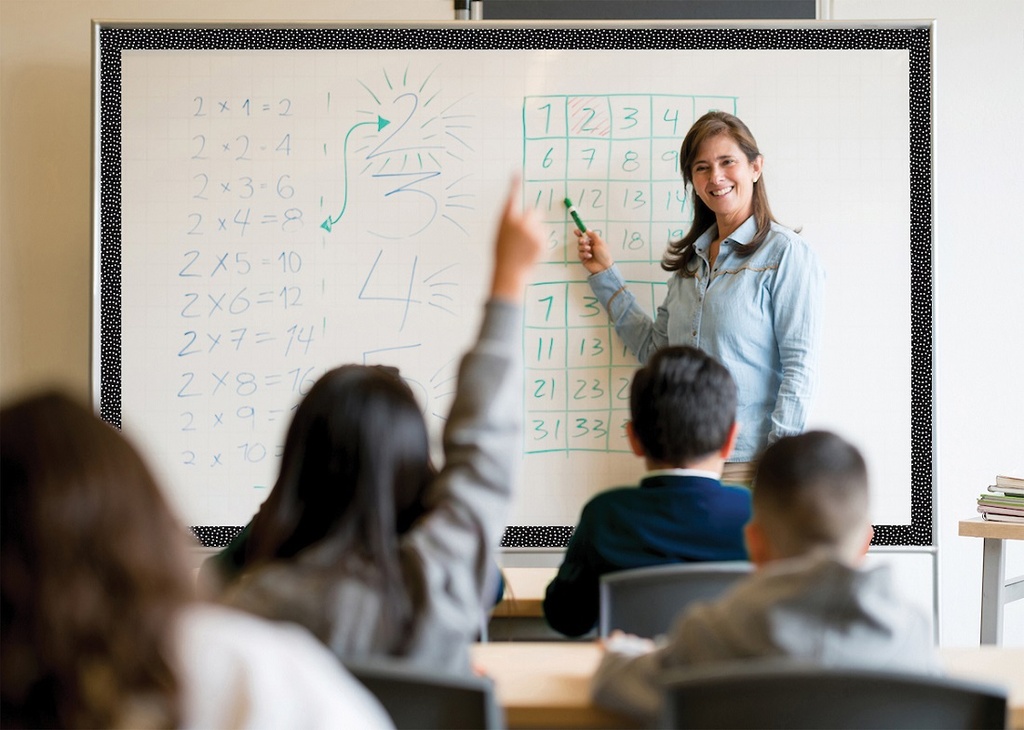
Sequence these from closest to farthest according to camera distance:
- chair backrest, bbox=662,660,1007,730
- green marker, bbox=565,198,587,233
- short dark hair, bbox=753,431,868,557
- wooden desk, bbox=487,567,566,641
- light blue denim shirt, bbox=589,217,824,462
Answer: chair backrest, bbox=662,660,1007,730 < short dark hair, bbox=753,431,868,557 < wooden desk, bbox=487,567,566,641 < light blue denim shirt, bbox=589,217,824,462 < green marker, bbox=565,198,587,233

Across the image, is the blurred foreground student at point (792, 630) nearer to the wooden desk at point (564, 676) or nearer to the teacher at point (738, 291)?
the wooden desk at point (564, 676)

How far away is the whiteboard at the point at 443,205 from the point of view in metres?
3.14

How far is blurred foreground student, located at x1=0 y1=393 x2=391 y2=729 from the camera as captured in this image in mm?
672

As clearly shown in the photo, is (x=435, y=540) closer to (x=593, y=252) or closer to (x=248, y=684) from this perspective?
(x=248, y=684)

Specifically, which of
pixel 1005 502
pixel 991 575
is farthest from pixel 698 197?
pixel 991 575

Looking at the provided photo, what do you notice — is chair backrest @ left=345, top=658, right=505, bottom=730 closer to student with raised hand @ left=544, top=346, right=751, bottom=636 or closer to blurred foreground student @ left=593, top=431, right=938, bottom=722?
blurred foreground student @ left=593, top=431, right=938, bottom=722

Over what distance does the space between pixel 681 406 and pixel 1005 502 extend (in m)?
1.45

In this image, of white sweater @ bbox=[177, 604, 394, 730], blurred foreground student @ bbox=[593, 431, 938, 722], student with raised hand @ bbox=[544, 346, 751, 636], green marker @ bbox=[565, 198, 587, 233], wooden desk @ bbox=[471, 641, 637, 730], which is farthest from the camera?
green marker @ bbox=[565, 198, 587, 233]

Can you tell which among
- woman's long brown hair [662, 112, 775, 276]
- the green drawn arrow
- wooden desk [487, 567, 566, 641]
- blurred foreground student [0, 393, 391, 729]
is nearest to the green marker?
woman's long brown hair [662, 112, 775, 276]

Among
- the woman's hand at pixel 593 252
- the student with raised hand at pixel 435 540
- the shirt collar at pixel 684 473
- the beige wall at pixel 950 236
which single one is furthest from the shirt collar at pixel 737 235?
the student with raised hand at pixel 435 540

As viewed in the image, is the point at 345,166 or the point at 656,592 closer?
the point at 656,592

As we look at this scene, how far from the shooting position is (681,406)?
2.03m

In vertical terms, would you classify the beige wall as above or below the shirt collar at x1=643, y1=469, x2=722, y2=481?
above

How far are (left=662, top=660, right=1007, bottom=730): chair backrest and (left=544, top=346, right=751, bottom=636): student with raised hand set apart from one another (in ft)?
2.28
